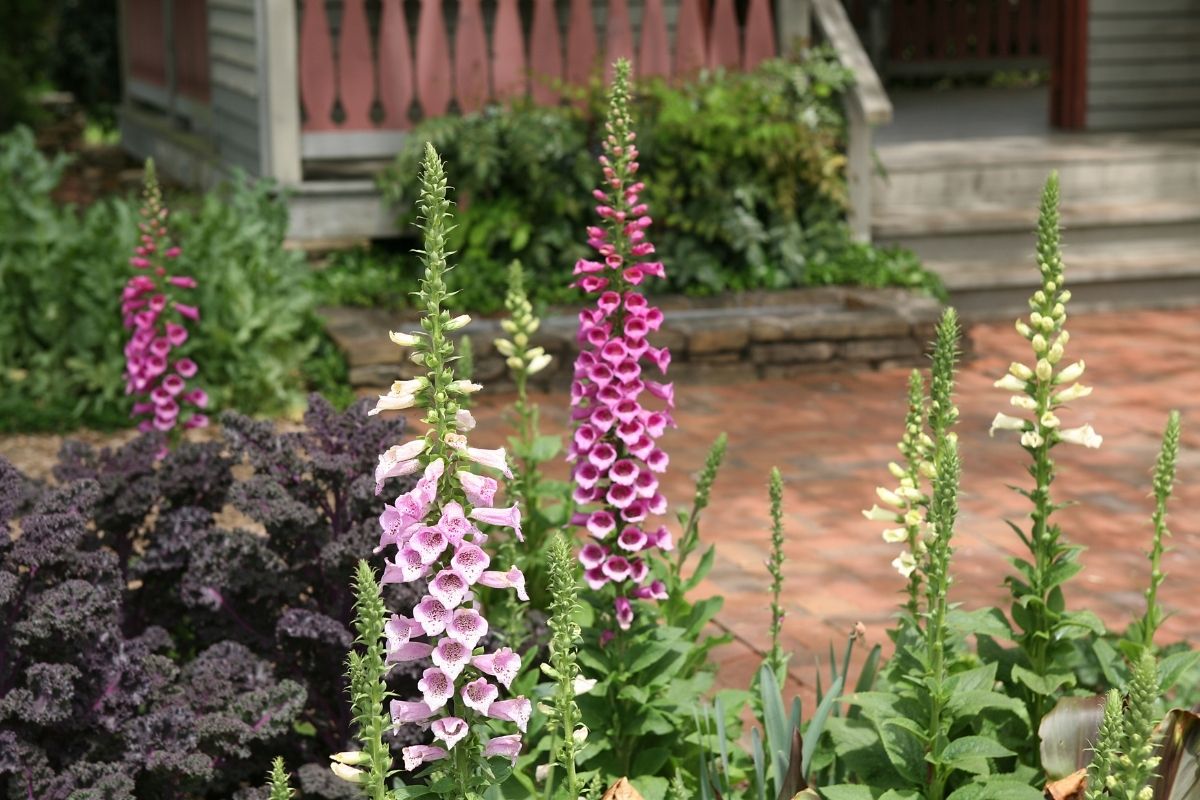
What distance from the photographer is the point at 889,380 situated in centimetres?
787

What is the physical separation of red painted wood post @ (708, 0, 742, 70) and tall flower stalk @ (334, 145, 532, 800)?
7357 millimetres

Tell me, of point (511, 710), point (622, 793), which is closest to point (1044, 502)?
point (622, 793)

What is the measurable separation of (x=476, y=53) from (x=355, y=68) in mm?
662

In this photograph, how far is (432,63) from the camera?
9.16 metres

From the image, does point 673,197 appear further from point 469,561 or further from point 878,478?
point 469,561

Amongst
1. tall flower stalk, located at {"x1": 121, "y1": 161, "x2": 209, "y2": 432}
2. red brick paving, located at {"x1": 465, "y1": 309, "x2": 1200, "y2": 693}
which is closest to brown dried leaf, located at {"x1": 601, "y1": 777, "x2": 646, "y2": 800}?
red brick paving, located at {"x1": 465, "y1": 309, "x2": 1200, "y2": 693}

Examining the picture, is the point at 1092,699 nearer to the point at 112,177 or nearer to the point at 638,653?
the point at 638,653

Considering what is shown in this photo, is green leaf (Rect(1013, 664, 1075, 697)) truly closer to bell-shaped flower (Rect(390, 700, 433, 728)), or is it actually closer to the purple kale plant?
the purple kale plant

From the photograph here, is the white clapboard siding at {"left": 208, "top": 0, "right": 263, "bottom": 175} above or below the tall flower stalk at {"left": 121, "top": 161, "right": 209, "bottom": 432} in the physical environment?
above

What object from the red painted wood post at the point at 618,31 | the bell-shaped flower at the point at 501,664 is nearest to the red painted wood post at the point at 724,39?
the red painted wood post at the point at 618,31

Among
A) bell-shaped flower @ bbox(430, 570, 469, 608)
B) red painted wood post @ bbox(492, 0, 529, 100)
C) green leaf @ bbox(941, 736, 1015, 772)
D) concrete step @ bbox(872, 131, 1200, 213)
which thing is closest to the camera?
bell-shaped flower @ bbox(430, 570, 469, 608)

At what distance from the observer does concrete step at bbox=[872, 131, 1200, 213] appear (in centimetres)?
963

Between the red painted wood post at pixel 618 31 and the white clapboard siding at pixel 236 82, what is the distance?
1.94 metres

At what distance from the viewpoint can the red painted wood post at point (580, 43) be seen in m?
9.32
